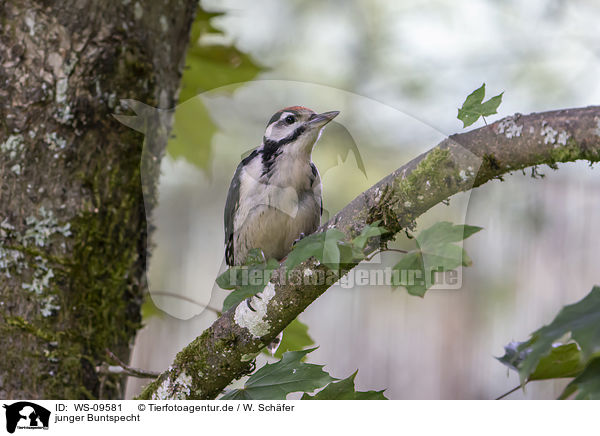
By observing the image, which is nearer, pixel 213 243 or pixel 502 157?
pixel 502 157

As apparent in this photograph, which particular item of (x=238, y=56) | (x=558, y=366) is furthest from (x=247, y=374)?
(x=238, y=56)

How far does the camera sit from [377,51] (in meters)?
2.99

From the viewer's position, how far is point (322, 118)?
1085 millimetres

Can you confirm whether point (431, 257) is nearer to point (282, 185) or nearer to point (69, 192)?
point (282, 185)

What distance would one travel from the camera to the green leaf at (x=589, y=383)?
633 mm

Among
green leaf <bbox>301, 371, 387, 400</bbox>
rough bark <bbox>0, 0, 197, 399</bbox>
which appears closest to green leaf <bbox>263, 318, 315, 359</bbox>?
rough bark <bbox>0, 0, 197, 399</bbox>

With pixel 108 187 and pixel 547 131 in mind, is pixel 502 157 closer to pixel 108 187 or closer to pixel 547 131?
pixel 547 131

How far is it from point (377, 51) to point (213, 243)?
210cm

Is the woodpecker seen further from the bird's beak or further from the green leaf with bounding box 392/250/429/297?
the green leaf with bounding box 392/250/429/297

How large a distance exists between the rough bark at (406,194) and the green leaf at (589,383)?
26cm
